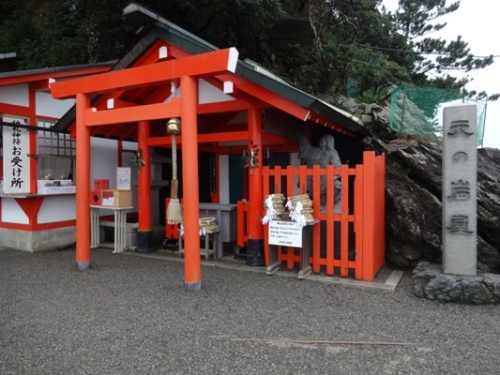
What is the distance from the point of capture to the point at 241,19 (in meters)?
12.1

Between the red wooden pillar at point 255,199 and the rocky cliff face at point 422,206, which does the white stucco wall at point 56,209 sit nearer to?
the red wooden pillar at point 255,199

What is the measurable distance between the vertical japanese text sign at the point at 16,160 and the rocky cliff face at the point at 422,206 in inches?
295

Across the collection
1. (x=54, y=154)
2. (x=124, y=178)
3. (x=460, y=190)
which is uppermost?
(x=54, y=154)

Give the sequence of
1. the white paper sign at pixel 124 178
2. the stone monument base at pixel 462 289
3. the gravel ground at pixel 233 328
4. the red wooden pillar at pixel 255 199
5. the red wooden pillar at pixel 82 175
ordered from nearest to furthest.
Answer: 1. the gravel ground at pixel 233 328
2. the stone monument base at pixel 462 289
3. the red wooden pillar at pixel 82 175
4. the red wooden pillar at pixel 255 199
5. the white paper sign at pixel 124 178

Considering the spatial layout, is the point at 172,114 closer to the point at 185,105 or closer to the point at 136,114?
the point at 185,105

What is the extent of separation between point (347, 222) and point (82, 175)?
4508mm

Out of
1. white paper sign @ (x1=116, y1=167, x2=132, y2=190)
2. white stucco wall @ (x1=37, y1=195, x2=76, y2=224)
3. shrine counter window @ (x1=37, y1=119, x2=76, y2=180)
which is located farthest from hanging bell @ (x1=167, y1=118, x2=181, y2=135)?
white stucco wall @ (x1=37, y1=195, x2=76, y2=224)

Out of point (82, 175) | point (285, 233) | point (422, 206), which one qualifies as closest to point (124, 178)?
point (82, 175)

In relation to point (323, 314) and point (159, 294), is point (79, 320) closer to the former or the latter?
point (159, 294)

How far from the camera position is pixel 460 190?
510 centimetres

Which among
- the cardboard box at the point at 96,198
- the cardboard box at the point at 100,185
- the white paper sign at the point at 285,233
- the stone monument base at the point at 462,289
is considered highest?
the cardboard box at the point at 100,185

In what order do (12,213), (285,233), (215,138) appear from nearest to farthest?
(285,233), (215,138), (12,213)

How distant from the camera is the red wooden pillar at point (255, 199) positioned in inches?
251

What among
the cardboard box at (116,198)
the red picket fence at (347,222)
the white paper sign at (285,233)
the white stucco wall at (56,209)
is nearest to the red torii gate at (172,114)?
the white paper sign at (285,233)
